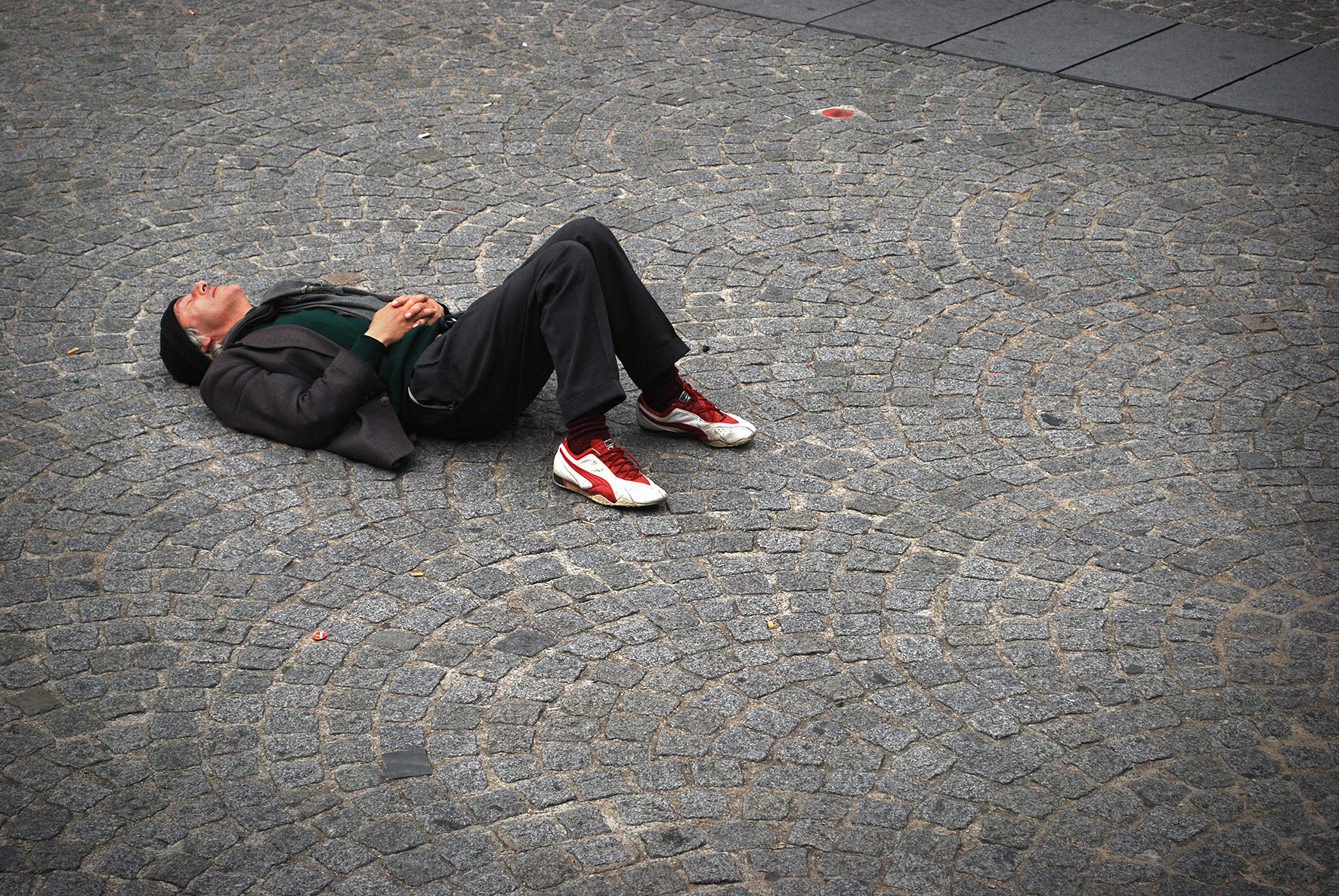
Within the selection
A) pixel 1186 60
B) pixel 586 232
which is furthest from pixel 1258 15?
pixel 586 232

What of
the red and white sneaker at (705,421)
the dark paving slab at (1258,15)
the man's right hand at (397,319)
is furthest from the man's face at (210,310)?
the dark paving slab at (1258,15)

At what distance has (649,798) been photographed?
11.8ft

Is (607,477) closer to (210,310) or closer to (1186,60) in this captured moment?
(210,310)

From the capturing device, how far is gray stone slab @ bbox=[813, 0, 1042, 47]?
964 centimetres

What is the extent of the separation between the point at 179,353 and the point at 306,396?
30.8 inches

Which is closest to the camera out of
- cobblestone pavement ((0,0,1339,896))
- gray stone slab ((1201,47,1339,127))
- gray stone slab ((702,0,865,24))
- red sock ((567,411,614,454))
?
cobblestone pavement ((0,0,1339,896))

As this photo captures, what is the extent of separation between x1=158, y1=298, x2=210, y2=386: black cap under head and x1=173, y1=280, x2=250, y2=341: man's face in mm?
40

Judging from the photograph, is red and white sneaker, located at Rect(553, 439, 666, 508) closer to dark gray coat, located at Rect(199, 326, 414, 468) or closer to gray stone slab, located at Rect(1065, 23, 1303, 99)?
dark gray coat, located at Rect(199, 326, 414, 468)

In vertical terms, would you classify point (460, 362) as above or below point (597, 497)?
above

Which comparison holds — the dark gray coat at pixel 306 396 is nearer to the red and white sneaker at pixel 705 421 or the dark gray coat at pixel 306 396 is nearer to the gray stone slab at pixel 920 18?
the red and white sneaker at pixel 705 421

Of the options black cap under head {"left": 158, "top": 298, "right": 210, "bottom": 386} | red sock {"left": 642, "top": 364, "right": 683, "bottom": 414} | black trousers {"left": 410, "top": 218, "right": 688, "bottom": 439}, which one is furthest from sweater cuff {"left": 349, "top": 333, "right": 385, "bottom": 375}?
red sock {"left": 642, "top": 364, "right": 683, "bottom": 414}

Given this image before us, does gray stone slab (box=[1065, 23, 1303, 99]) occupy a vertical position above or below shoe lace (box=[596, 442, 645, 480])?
above

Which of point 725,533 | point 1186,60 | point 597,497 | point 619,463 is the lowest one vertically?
point 725,533

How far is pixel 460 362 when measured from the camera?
500cm
